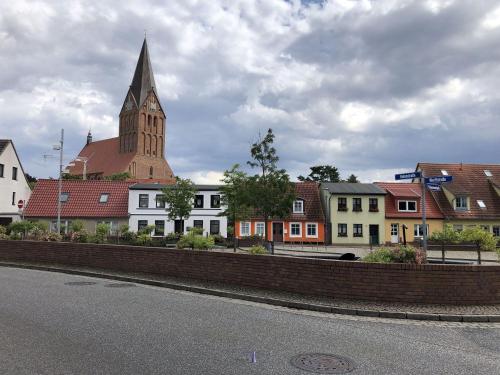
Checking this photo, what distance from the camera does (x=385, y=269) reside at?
408 inches

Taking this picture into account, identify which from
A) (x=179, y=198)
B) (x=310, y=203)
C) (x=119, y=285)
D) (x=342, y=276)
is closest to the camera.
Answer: (x=342, y=276)

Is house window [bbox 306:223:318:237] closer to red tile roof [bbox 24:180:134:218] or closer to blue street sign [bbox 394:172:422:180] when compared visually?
red tile roof [bbox 24:180:134:218]

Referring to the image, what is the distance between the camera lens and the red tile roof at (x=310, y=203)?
52375 mm

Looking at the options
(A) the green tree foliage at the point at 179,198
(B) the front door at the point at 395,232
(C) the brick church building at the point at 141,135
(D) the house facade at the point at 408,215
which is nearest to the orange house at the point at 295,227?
(A) the green tree foliage at the point at 179,198

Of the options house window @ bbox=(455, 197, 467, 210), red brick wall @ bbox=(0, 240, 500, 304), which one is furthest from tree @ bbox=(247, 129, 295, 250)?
house window @ bbox=(455, 197, 467, 210)

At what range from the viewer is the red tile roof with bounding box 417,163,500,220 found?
167 feet

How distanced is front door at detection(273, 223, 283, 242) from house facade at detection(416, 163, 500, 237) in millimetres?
17239

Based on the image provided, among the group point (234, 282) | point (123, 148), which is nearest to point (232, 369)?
point (234, 282)

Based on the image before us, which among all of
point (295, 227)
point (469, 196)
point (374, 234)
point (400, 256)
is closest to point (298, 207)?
point (295, 227)

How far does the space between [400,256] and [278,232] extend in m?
41.5

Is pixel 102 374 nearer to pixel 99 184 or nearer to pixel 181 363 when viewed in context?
pixel 181 363

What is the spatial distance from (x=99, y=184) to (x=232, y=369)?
174ft

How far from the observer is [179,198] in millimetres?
48156

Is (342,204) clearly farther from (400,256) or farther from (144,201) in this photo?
(400,256)
